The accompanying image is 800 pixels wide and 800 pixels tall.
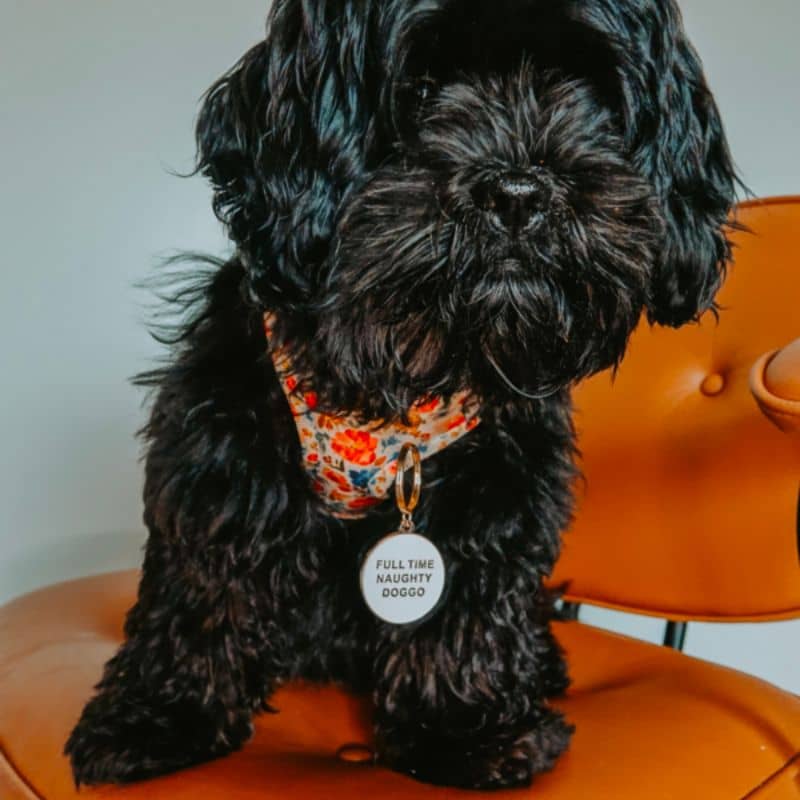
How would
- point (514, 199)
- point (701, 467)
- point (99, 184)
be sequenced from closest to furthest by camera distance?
point (514, 199), point (701, 467), point (99, 184)

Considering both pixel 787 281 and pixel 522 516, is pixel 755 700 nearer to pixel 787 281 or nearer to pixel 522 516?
pixel 522 516

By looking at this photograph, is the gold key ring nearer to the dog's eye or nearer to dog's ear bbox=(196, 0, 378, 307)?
dog's ear bbox=(196, 0, 378, 307)

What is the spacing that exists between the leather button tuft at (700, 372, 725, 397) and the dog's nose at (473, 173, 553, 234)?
2.16 ft

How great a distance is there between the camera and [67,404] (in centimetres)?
177

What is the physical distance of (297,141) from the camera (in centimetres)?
87

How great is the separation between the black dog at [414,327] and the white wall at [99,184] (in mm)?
682

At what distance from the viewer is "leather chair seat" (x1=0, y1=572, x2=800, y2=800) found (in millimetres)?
930

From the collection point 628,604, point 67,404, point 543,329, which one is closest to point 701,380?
point 628,604

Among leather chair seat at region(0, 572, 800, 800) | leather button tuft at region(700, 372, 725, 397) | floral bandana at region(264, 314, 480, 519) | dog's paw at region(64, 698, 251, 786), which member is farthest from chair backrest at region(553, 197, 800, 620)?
dog's paw at region(64, 698, 251, 786)

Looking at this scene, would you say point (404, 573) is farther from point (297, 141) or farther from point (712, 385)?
point (712, 385)

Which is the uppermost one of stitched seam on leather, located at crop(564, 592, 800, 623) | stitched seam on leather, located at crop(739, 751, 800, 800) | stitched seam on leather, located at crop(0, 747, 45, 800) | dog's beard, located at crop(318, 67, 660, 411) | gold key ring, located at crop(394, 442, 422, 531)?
dog's beard, located at crop(318, 67, 660, 411)

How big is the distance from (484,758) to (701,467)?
52 centimetres

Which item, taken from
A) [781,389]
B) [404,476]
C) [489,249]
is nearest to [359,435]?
[404,476]

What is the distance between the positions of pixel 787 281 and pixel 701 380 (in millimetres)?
164
